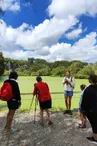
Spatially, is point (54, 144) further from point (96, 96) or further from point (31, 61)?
point (31, 61)

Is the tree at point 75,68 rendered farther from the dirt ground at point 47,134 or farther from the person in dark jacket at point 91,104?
the person in dark jacket at point 91,104

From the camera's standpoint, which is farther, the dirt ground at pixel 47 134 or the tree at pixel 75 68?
the tree at pixel 75 68

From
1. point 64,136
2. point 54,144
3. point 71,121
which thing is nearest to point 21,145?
point 54,144

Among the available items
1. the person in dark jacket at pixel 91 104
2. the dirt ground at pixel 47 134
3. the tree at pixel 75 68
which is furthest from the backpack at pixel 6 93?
the tree at pixel 75 68

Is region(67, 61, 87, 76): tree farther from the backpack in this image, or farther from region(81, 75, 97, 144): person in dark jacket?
region(81, 75, 97, 144): person in dark jacket

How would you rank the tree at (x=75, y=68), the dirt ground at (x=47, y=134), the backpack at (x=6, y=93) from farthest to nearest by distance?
1. the tree at (x=75, y=68)
2. the backpack at (x=6, y=93)
3. the dirt ground at (x=47, y=134)

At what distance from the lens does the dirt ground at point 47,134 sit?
4648mm

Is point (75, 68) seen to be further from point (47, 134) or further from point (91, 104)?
point (91, 104)

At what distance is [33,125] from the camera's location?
19.6 ft

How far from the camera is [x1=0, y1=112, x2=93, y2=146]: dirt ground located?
15.3 feet

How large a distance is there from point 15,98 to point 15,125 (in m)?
1.07

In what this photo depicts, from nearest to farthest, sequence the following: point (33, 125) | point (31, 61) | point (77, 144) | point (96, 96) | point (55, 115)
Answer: point (96, 96) < point (77, 144) < point (33, 125) < point (55, 115) < point (31, 61)

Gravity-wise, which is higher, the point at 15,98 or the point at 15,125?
the point at 15,98

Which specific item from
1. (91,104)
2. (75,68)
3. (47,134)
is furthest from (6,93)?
(75,68)
